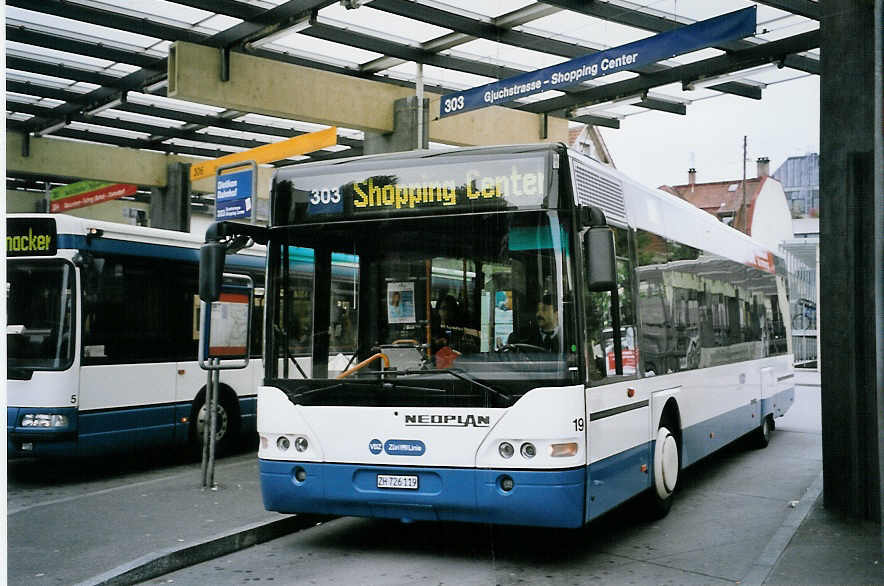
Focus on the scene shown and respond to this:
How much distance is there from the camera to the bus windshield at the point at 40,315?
1023cm

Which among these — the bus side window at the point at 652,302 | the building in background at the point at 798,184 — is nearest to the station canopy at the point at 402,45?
the bus side window at the point at 652,302

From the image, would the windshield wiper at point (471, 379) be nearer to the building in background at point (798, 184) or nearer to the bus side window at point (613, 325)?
the bus side window at point (613, 325)

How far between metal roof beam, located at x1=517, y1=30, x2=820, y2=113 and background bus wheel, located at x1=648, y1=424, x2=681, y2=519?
653cm

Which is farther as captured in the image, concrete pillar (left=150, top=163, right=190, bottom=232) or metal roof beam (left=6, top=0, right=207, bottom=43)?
concrete pillar (left=150, top=163, right=190, bottom=232)

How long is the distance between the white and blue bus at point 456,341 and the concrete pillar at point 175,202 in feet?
56.2

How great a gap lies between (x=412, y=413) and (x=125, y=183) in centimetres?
1842

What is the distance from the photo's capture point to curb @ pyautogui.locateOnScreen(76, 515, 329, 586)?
633cm

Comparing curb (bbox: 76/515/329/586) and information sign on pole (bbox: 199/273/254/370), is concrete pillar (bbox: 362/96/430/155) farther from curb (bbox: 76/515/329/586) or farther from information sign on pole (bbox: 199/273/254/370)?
curb (bbox: 76/515/329/586)

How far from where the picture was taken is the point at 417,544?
7.62 m

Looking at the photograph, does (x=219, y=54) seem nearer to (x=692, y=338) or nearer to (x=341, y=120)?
(x=341, y=120)

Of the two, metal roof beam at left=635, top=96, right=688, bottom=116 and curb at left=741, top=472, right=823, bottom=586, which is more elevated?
metal roof beam at left=635, top=96, right=688, bottom=116

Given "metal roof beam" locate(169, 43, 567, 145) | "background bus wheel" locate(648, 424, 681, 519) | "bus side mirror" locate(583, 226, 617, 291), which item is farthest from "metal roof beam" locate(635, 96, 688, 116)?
"bus side mirror" locate(583, 226, 617, 291)

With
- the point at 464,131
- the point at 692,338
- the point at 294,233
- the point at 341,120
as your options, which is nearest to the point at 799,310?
→ the point at 464,131

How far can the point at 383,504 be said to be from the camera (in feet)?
22.2
